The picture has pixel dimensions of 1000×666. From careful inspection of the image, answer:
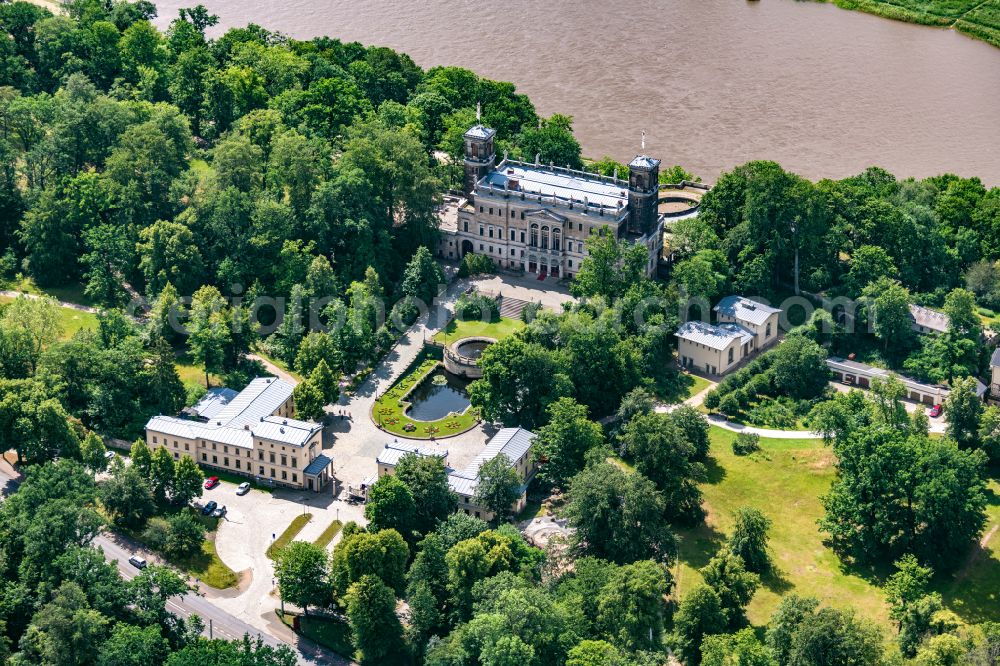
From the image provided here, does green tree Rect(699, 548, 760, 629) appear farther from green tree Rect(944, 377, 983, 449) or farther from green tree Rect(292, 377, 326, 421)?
green tree Rect(292, 377, 326, 421)

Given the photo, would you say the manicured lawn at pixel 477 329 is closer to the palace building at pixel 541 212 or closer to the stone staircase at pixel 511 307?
the stone staircase at pixel 511 307

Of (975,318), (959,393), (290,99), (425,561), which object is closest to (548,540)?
(425,561)

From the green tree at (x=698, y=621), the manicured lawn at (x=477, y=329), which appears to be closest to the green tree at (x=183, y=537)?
the manicured lawn at (x=477, y=329)

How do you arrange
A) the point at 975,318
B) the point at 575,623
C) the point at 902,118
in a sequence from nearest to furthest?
the point at 575,623, the point at 975,318, the point at 902,118

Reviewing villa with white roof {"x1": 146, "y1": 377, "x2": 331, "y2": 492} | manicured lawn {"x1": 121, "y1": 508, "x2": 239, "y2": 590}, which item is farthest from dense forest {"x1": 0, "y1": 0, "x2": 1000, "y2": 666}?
villa with white roof {"x1": 146, "y1": 377, "x2": 331, "y2": 492}

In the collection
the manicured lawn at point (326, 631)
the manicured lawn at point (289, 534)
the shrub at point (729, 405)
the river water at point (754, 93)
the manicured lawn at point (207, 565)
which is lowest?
the manicured lawn at point (326, 631)

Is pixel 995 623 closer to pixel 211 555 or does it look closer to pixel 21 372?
pixel 211 555
